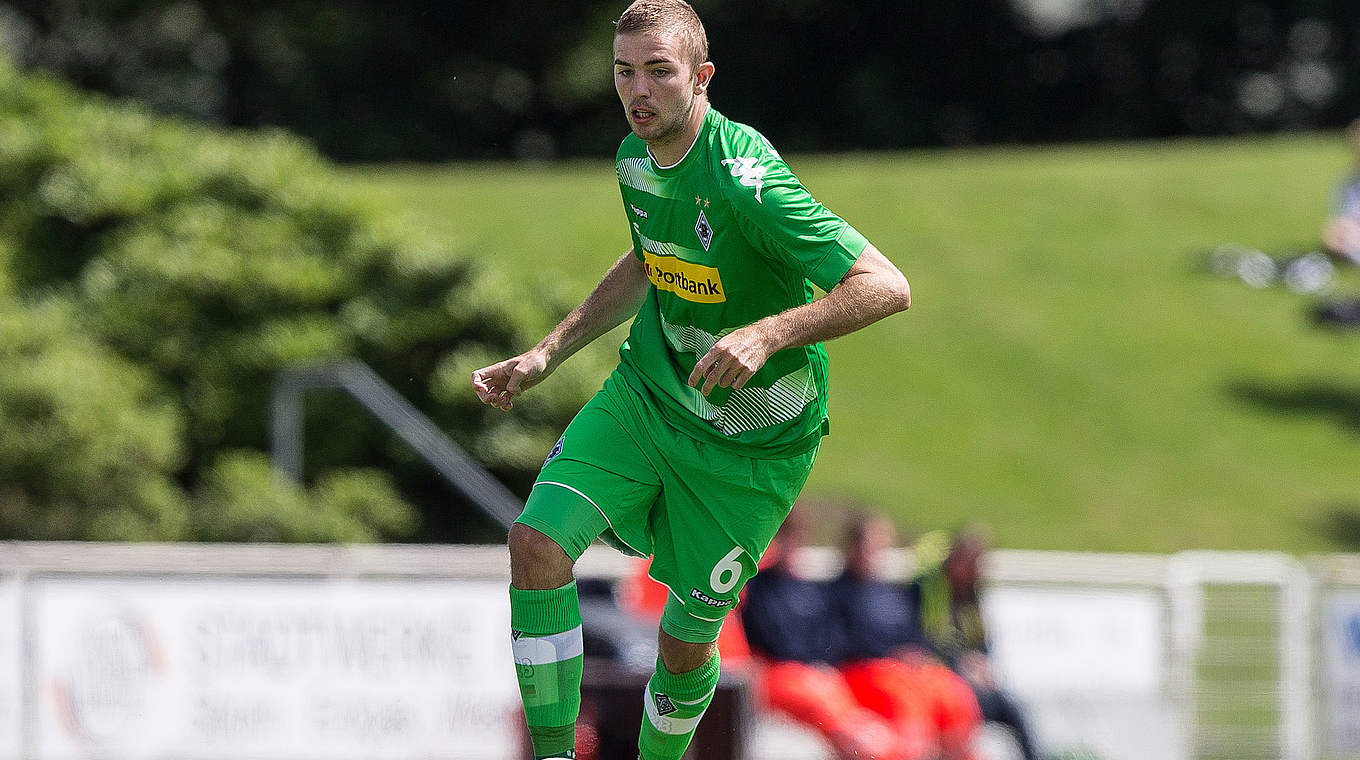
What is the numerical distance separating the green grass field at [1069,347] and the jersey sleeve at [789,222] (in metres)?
9.18

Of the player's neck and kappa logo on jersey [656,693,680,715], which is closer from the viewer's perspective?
the player's neck

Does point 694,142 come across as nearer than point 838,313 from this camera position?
No

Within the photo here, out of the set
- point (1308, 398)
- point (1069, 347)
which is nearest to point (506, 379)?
point (1069, 347)

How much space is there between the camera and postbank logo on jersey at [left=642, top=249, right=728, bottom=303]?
4102 millimetres

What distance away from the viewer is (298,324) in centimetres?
1348

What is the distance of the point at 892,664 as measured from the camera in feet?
29.1

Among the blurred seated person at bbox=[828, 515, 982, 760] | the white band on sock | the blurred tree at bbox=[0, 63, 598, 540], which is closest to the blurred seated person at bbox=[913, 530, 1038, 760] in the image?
the blurred seated person at bbox=[828, 515, 982, 760]

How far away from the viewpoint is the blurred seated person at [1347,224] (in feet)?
50.3

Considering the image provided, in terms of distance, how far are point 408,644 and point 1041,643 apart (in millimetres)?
3694

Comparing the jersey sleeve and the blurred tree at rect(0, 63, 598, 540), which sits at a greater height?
the jersey sleeve

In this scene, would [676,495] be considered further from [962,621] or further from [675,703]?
[962,621]

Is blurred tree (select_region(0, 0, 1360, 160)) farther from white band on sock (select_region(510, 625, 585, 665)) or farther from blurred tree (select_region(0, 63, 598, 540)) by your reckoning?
white band on sock (select_region(510, 625, 585, 665))

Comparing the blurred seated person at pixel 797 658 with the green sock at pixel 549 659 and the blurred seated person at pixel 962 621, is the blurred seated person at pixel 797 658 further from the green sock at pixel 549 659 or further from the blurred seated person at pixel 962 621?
the green sock at pixel 549 659

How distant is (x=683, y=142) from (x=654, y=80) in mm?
194
